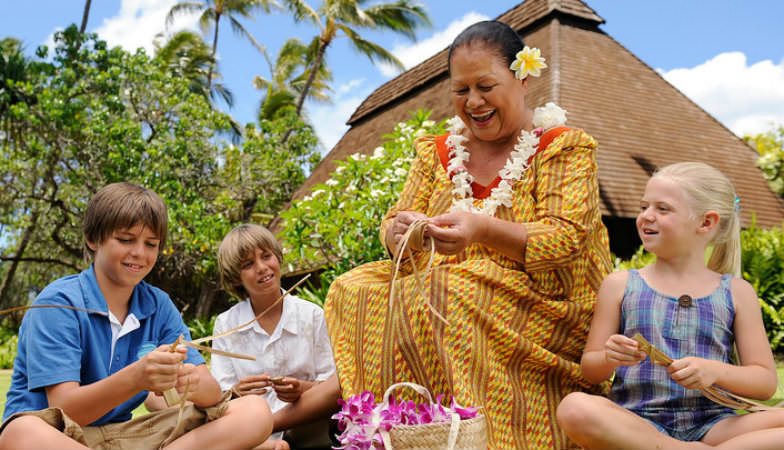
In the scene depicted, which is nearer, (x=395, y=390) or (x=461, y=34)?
(x=395, y=390)

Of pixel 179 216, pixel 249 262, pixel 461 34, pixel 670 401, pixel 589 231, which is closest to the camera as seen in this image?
pixel 670 401

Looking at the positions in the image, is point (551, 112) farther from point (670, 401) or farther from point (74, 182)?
point (74, 182)

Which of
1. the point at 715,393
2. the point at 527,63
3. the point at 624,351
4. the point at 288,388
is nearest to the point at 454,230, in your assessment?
the point at 624,351

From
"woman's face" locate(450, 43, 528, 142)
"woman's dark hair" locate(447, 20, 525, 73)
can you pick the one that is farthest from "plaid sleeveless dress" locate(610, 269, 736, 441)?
"woman's dark hair" locate(447, 20, 525, 73)

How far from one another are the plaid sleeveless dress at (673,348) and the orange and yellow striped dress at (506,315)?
195mm

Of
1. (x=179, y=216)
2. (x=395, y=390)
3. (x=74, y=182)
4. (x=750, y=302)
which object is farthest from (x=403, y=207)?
(x=74, y=182)

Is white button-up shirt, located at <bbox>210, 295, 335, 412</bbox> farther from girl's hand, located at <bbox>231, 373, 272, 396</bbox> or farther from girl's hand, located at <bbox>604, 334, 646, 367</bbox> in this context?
girl's hand, located at <bbox>604, 334, 646, 367</bbox>

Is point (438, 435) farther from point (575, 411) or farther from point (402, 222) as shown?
point (402, 222)

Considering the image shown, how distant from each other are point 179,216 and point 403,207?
32.2 ft

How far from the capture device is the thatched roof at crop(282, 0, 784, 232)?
9211 mm

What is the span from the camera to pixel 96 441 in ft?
7.06

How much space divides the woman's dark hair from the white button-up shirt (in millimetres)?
1458

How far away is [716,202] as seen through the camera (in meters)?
2.28

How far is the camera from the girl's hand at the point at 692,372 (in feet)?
6.22
